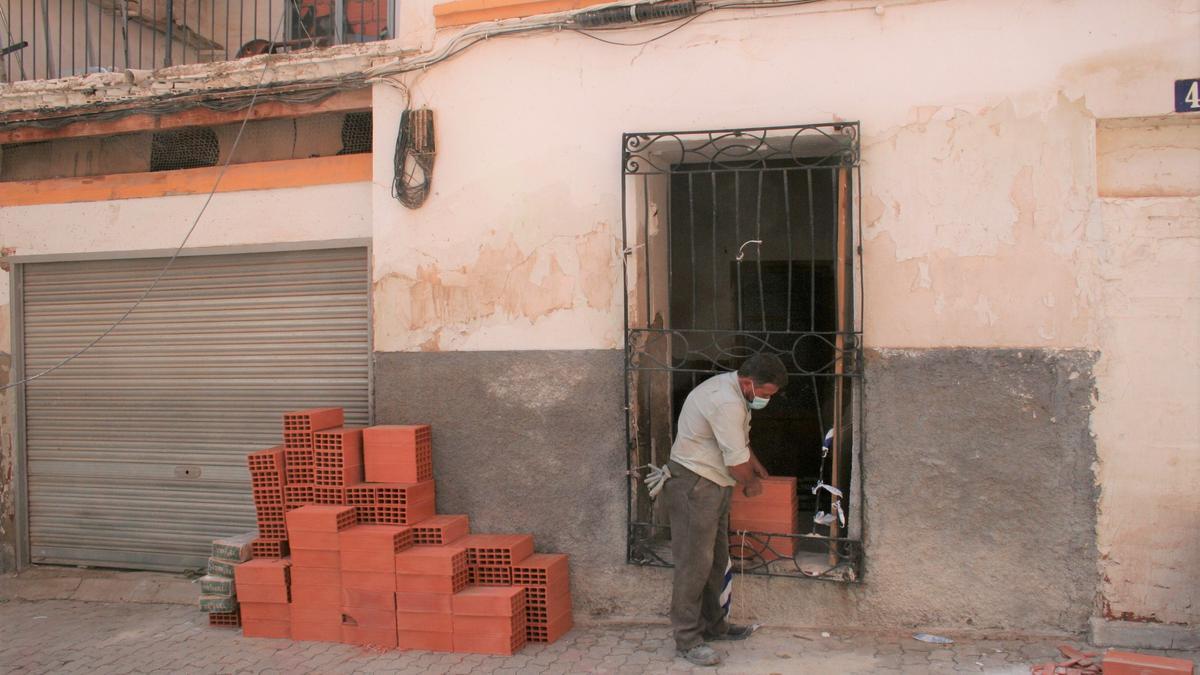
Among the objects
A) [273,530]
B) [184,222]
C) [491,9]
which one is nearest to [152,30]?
[184,222]

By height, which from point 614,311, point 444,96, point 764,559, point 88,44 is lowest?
point 764,559

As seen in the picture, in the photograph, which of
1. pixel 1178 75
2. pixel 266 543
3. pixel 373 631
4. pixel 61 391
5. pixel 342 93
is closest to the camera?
pixel 1178 75

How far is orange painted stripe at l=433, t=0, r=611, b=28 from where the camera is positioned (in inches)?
242

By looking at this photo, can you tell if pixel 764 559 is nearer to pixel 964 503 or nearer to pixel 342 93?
pixel 964 503

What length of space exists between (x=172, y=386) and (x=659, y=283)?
3915mm

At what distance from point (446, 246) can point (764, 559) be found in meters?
2.84

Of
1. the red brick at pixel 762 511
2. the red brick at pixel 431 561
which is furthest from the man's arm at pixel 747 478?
the red brick at pixel 431 561

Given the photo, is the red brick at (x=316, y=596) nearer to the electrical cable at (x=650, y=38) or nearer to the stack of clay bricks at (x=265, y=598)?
the stack of clay bricks at (x=265, y=598)

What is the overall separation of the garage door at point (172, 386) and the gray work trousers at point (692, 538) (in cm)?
262

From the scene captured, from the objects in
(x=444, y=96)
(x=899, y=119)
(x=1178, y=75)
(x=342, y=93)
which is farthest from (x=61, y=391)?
(x=1178, y=75)

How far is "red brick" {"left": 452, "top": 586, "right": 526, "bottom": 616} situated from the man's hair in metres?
1.89

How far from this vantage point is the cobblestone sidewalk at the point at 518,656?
530cm

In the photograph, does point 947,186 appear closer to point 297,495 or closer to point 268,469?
point 297,495

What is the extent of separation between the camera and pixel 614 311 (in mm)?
6055
